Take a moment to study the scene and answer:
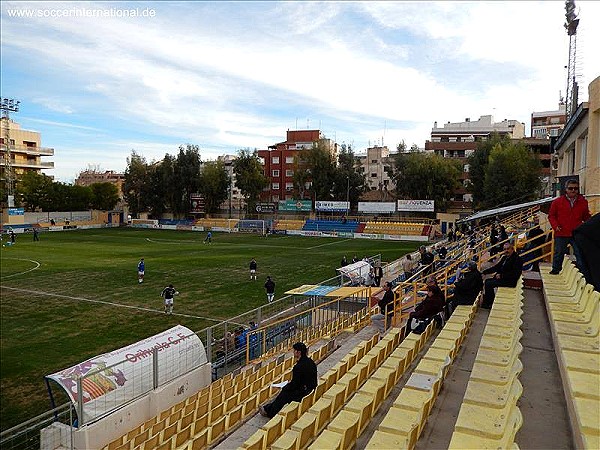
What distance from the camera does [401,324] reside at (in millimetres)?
12039

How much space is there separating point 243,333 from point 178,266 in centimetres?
1967

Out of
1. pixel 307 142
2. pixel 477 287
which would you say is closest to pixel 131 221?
pixel 307 142

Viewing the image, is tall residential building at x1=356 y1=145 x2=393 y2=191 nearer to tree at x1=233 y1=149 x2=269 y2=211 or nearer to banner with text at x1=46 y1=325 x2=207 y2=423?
tree at x1=233 y1=149 x2=269 y2=211

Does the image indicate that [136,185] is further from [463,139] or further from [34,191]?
[463,139]

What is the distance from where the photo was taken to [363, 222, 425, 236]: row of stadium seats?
54.5 m

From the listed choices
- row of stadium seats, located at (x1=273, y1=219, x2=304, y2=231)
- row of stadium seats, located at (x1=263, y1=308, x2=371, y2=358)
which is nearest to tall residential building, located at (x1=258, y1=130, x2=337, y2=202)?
row of stadium seats, located at (x1=273, y1=219, x2=304, y2=231)

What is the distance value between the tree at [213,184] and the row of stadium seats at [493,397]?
231 ft

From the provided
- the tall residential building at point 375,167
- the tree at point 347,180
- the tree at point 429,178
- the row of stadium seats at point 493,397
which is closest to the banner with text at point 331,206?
the tree at point 347,180

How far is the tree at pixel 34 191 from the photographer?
218 ft

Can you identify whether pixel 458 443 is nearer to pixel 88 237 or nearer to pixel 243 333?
pixel 243 333

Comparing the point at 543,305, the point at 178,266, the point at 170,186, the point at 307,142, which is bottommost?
the point at 178,266

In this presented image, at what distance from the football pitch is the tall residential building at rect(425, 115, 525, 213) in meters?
27.7

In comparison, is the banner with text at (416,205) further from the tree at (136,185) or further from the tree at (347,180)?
the tree at (136,185)

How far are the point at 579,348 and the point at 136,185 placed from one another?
78.7 m
